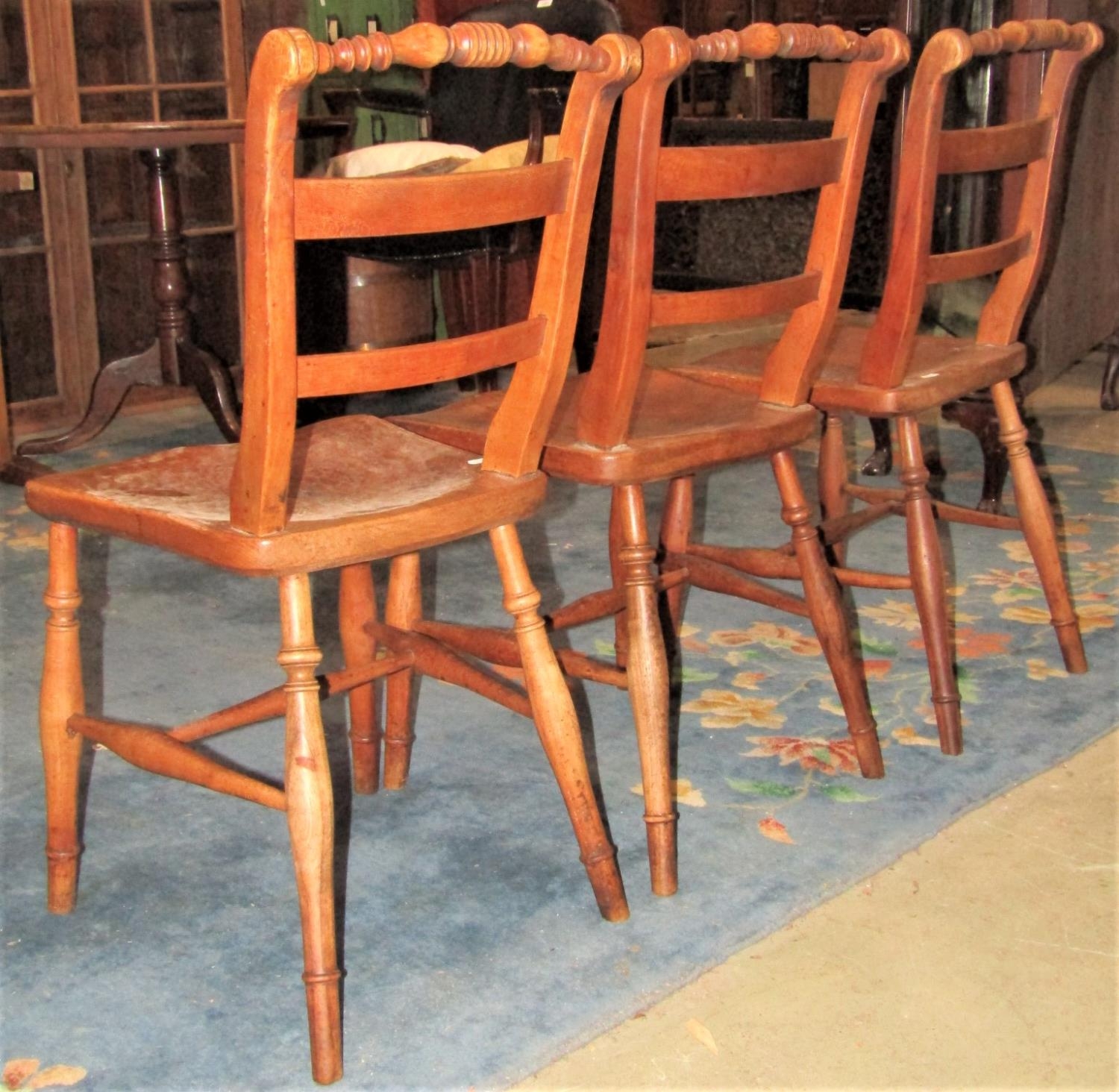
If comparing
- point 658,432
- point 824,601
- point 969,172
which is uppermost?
point 969,172

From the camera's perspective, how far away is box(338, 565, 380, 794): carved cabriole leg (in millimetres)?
1826

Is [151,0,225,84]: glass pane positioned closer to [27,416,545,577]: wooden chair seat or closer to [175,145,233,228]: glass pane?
[175,145,233,228]: glass pane

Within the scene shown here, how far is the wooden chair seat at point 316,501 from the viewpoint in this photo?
4.37 feet

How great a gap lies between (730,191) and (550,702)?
0.55 meters

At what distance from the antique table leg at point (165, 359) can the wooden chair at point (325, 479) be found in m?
1.97

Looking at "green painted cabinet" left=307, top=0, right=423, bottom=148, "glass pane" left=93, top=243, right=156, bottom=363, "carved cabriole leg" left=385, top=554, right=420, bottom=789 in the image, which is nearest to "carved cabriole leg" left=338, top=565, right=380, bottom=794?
"carved cabriole leg" left=385, top=554, right=420, bottom=789

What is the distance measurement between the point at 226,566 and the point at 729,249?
3.41 meters

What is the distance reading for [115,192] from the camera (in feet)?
14.1

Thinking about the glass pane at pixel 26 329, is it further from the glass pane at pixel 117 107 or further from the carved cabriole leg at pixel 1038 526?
the carved cabriole leg at pixel 1038 526

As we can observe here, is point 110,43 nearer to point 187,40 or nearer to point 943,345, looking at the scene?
point 187,40

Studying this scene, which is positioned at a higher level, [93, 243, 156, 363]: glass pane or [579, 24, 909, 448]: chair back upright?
[579, 24, 909, 448]: chair back upright

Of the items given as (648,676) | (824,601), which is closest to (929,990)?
(648,676)

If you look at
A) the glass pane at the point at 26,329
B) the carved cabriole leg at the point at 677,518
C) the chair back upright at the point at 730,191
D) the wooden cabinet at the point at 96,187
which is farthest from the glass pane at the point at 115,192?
the chair back upright at the point at 730,191

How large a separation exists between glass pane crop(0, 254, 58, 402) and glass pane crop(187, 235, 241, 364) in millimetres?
450
